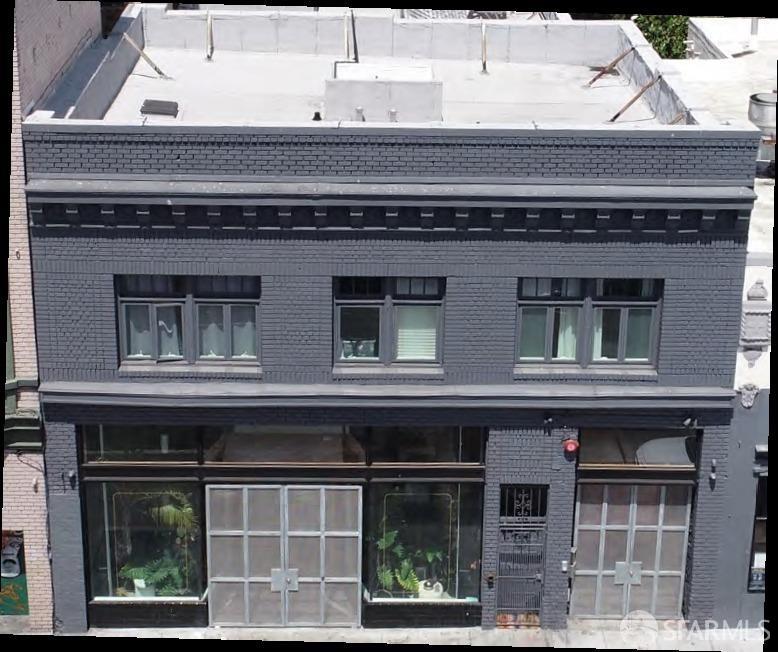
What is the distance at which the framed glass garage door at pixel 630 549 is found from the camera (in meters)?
29.2

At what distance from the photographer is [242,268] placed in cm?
2733

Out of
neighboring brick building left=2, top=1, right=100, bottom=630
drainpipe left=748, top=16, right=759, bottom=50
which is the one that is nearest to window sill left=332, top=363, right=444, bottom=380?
neighboring brick building left=2, top=1, right=100, bottom=630

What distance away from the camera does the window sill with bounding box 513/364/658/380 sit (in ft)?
92.4

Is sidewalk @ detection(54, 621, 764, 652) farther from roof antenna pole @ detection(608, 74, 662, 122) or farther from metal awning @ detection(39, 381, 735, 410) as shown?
roof antenna pole @ detection(608, 74, 662, 122)

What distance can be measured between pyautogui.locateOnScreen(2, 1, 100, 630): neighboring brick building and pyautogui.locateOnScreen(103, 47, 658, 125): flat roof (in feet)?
6.75

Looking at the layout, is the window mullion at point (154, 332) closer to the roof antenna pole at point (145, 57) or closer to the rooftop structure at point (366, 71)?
the rooftop structure at point (366, 71)

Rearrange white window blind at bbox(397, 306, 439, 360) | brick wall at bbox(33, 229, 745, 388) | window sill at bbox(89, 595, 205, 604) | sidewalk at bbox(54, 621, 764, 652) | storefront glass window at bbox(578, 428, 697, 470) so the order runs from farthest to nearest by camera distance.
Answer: window sill at bbox(89, 595, 205, 604)
sidewalk at bbox(54, 621, 764, 652)
storefront glass window at bbox(578, 428, 697, 470)
white window blind at bbox(397, 306, 439, 360)
brick wall at bbox(33, 229, 745, 388)

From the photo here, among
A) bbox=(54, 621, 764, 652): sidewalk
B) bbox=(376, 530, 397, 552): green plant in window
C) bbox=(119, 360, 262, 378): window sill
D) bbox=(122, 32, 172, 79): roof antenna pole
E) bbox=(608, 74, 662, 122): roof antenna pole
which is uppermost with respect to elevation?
bbox=(122, 32, 172, 79): roof antenna pole

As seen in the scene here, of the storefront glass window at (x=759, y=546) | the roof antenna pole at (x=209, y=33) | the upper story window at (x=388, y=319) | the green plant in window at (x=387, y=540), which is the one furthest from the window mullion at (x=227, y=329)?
the storefront glass window at (x=759, y=546)

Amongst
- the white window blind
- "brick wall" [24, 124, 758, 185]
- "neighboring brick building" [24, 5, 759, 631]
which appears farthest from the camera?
the white window blind

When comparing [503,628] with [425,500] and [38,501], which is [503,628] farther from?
[38,501]

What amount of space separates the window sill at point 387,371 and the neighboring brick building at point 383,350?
0.17 ft

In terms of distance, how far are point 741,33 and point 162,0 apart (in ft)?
44.6

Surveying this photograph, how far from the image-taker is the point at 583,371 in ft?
92.6
